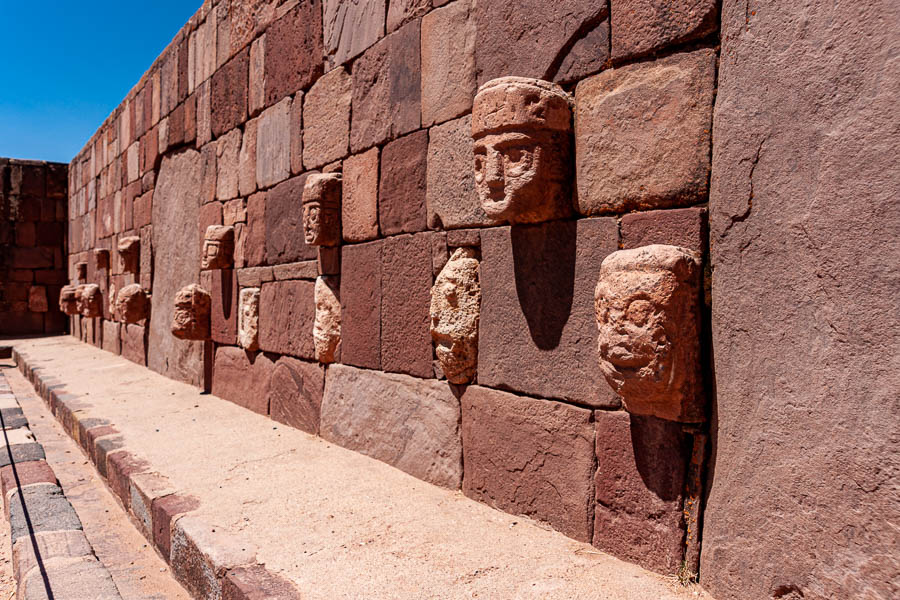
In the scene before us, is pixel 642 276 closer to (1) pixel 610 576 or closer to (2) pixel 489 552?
(1) pixel 610 576

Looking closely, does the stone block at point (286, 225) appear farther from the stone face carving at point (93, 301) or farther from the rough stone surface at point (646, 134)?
the stone face carving at point (93, 301)

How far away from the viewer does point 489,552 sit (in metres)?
2.49

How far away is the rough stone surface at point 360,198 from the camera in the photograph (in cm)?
392

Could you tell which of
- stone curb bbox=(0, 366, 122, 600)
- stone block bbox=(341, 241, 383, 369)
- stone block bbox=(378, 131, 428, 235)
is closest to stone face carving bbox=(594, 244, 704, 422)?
stone block bbox=(378, 131, 428, 235)

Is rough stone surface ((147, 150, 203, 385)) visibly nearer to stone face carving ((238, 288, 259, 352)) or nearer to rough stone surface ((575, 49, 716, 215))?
stone face carving ((238, 288, 259, 352))

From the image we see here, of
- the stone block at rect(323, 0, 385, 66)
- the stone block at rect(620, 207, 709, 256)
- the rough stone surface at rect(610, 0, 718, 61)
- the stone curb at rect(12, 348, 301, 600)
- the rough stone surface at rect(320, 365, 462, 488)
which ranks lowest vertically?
the stone curb at rect(12, 348, 301, 600)

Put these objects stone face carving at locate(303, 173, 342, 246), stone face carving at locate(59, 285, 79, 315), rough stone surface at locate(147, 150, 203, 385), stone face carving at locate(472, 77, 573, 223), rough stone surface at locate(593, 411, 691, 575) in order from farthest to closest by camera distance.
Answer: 1. stone face carving at locate(59, 285, 79, 315)
2. rough stone surface at locate(147, 150, 203, 385)
3. stone face carving at locate(303, 173, 342, 246)
4. stone face carving at locate(472, 77, 573, 223)
5. rough stone surface at locate(593, 411, 691, 575)

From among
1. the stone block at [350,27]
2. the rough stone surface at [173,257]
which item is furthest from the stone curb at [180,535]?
the stone block at [350,27]

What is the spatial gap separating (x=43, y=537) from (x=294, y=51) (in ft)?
11.5

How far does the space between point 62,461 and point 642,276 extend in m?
4.63

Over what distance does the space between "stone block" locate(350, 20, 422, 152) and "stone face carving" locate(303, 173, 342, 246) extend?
269mm

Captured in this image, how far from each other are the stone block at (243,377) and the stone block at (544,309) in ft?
8.81

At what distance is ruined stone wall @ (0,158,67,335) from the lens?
14281mm

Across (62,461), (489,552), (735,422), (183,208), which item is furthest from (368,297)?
(183,208)
